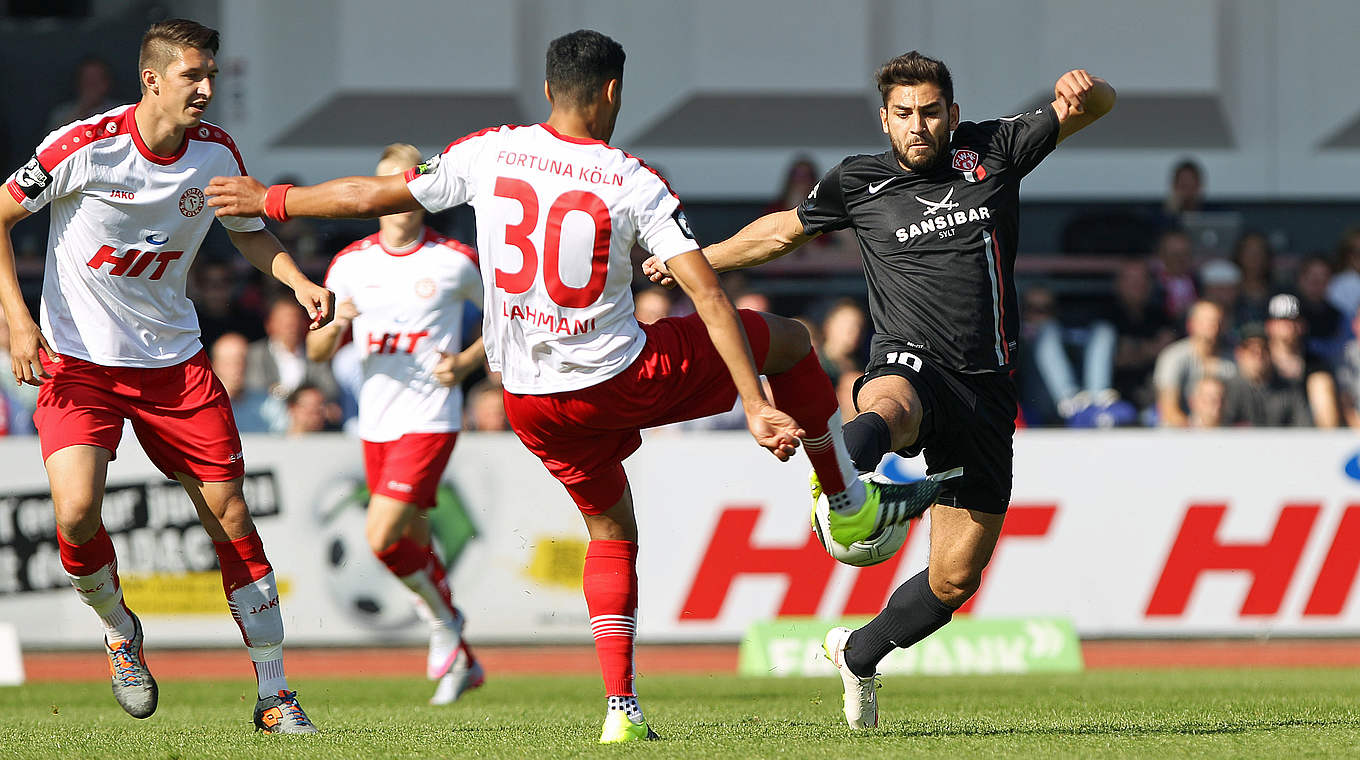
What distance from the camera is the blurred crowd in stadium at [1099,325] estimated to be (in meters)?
11.5

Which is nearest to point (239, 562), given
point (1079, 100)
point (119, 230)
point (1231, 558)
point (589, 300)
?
point (119, 230)

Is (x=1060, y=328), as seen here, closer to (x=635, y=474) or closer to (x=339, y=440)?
(x=635, y=474)

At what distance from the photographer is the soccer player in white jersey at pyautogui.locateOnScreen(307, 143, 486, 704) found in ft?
27.7

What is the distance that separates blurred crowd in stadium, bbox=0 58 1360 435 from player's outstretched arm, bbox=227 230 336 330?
3.92 m

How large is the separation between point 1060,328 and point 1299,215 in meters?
4.95

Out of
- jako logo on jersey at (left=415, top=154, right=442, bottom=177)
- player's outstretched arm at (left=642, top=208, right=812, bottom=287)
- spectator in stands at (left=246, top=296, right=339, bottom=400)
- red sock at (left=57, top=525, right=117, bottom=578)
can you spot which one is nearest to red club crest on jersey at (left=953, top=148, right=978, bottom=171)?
player's outstretched arm at (left=642, top=208, right=812, bottom=287)

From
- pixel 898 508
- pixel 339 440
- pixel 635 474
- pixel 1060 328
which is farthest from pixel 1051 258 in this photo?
pixel 898 508

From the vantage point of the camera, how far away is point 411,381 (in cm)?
858

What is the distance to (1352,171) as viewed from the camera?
728 inches

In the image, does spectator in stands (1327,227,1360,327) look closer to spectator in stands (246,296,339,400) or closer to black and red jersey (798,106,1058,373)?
spectator in stands (246,296,339,400)

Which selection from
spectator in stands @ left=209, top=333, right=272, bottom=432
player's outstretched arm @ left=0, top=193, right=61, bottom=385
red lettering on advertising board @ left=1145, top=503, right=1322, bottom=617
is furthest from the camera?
spectator in stands @ left=209, top=333, right=272, bottom=432

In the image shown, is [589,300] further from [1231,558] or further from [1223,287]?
[1223,287]

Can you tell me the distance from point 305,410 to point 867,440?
6639 millimetres

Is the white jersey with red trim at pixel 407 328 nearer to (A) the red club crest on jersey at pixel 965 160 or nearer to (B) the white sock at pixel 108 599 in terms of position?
(B) the white sock at pixel 108 599
